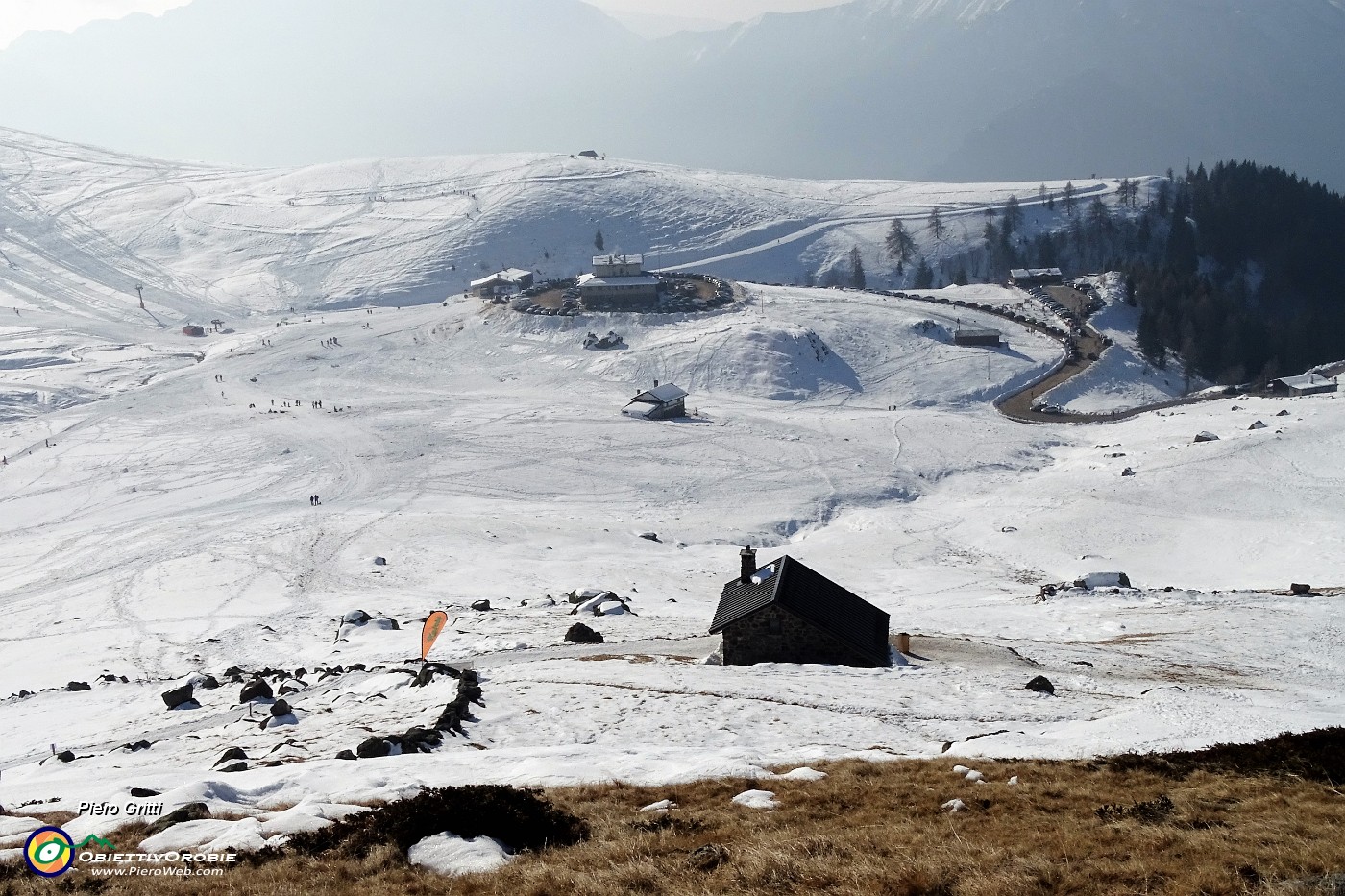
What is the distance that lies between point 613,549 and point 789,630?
26.5m

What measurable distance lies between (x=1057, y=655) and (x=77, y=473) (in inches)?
2836

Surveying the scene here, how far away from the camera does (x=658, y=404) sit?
86062 millimetres

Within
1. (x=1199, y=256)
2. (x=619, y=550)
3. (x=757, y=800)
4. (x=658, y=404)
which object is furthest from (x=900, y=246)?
(x=757, y=800)

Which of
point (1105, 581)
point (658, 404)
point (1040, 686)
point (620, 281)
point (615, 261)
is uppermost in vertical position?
point (615, 261)

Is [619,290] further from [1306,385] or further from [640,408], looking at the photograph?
[1306,385]

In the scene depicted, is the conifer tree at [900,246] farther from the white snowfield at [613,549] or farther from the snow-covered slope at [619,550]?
the snow-covered slope at [619,550]

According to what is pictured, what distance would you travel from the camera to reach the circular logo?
12555mm

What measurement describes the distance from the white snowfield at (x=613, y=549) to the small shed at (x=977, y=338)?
8.57ft

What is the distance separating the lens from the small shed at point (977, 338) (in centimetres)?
10612

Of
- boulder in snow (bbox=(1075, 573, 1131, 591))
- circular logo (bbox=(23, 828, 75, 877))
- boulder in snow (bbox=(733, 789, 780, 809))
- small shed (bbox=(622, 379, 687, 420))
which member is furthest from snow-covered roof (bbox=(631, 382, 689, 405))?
circular logo (bbox=(23, 828, 75, 877))

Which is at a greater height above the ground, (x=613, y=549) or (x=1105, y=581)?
(x=613, y=549)

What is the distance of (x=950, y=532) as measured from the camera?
59.2m

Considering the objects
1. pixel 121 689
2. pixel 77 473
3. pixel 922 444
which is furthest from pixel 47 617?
pixel 922 444

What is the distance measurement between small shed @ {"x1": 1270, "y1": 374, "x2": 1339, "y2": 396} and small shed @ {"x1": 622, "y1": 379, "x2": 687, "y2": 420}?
52267mm
